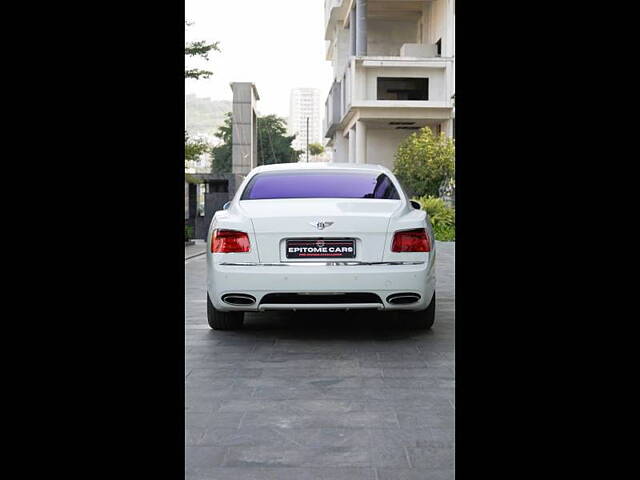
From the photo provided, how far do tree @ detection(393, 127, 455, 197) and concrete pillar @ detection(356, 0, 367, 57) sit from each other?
8.35 metres

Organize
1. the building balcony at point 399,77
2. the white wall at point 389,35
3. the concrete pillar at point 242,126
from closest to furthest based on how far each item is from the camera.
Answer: the concrete pillar at point 242,126 < the building balcony at point 399,77 < the white wall at point 389,35

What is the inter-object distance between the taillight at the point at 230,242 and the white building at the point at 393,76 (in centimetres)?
2616

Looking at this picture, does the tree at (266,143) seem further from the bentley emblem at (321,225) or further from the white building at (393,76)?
the bentley emblem at (321,225)

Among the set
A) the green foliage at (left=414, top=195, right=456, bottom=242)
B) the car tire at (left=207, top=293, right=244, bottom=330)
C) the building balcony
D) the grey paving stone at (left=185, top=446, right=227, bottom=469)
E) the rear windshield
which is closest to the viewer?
the grey paving stone at (left=185, top=446, right=227, bottom=469)

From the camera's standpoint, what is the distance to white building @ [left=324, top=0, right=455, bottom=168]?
34.6 meters

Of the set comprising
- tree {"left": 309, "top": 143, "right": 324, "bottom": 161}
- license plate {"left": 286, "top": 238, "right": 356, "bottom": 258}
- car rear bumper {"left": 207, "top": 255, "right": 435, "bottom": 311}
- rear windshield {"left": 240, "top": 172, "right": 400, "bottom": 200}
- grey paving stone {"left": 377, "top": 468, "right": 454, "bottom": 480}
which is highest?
tree {"left": 309, "top": 143, "right": 324, "bottom": 161}

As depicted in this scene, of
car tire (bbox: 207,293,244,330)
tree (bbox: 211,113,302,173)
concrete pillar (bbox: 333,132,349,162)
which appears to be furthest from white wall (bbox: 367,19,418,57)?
tree (bbox: 211,113,302,173)

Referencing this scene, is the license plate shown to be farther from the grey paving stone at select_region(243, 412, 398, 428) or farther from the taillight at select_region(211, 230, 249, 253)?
the grey paving stone at select_region(243, 412, 398, 428)

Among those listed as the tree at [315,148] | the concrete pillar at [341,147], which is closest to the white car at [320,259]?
the concrete pillar at [341,147]

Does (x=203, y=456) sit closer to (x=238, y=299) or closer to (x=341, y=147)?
(x=238, y=299)

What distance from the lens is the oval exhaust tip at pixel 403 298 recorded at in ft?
21.7
